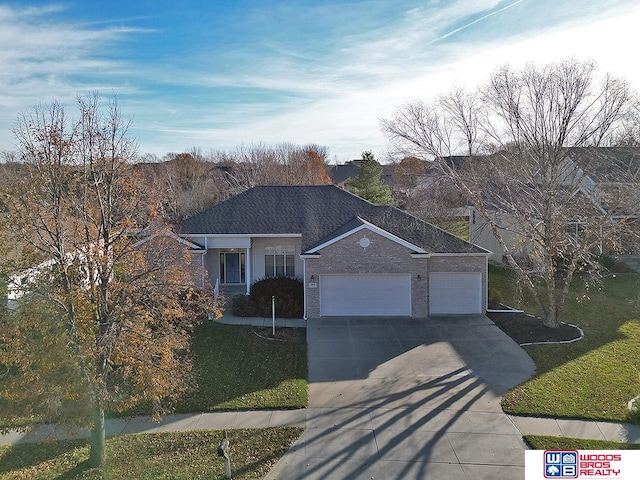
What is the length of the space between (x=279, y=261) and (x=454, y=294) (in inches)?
328

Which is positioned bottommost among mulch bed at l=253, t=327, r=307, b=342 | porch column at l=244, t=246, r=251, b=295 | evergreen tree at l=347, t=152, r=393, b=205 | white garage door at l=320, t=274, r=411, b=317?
mulch bed at l=253, t=327, r=307, b=342

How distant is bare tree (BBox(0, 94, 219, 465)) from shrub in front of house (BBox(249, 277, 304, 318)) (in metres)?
9.96

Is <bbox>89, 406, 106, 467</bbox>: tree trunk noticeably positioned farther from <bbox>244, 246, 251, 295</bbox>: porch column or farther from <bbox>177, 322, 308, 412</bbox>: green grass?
<bbox>244, 246, 251, 295</bbox>: porch column

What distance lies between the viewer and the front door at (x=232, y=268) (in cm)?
2309

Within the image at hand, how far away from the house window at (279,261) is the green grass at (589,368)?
10.8m

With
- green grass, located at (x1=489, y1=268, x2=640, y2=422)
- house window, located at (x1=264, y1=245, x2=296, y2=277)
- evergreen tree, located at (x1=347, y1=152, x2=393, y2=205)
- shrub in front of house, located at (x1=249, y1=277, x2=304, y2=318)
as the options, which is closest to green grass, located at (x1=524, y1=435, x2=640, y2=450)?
green grass, located at (x1=489, y1=268, x2=640, y2=422)

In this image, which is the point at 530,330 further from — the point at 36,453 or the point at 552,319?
the point at 36,453

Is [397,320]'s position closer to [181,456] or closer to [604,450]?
[604,450]

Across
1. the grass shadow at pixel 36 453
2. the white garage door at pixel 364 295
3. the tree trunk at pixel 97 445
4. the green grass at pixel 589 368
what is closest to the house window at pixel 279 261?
the white garage door at pixel 364 295

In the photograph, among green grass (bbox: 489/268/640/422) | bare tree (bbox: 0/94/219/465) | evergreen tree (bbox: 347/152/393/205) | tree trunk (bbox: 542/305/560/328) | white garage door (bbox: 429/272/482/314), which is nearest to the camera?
bare tree (bbox: 0/94/219/465)

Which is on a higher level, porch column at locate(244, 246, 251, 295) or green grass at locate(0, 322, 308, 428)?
porch column at locate(244, 246, 251, 295)

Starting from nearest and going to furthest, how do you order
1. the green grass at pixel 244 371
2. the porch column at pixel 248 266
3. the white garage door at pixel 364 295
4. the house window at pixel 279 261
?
1. the green grass at pixel 244 371
2. the white garage door at pixel 364 295
3. the porch column at pixel 248 266
4. the house window at pixel 279 261

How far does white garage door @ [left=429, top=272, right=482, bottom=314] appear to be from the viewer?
20.0m

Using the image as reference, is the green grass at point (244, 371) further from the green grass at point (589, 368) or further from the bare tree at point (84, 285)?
the green grass at point (589, 368)
